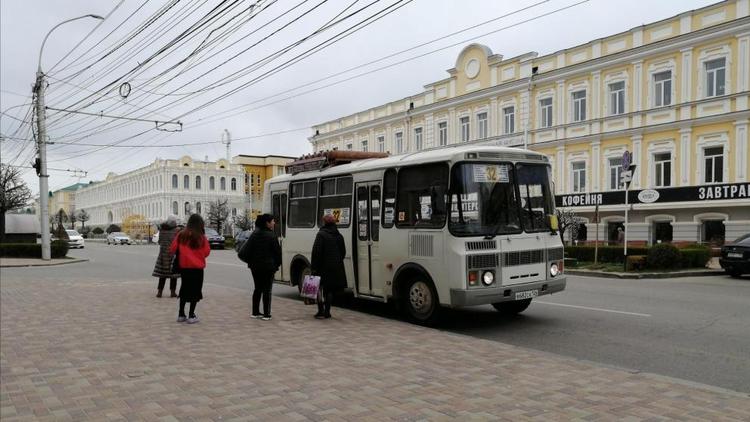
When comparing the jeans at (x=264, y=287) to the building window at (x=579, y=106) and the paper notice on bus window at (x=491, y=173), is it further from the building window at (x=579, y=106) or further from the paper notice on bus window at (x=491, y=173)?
the building window at (x=579, y=106)

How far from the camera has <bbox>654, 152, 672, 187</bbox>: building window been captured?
31.0 meters

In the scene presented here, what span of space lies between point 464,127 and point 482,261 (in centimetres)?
3412

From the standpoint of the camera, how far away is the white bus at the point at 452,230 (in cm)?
849

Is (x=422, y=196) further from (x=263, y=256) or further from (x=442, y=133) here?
(x=442, y=133)

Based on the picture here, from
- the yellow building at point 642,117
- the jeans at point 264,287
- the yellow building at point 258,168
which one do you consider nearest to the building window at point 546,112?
the yellow building at point 642,117

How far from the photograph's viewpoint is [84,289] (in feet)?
45.5

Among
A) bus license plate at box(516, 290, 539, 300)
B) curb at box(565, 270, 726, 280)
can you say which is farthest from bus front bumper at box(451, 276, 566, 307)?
curb at box(565, 270, 726, 280)

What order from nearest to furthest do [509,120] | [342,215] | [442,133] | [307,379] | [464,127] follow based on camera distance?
1. [307,379]
2. [342,215]
3. [509,120]
4. [464,127]
5. [442,133]

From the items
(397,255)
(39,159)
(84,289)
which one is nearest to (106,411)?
(397,255)

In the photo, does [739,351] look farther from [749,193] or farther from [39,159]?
[39,159]

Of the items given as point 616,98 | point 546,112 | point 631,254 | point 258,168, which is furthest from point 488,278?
point 258,168

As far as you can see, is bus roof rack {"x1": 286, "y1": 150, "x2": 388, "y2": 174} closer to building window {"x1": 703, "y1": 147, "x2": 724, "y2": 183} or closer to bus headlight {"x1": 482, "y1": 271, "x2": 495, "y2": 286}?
bus headlight {"x1": 482, "y1": 271, "x2": 495, "y2": 286}

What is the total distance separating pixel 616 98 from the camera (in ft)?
108

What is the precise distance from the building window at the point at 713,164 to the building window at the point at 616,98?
5209mm
